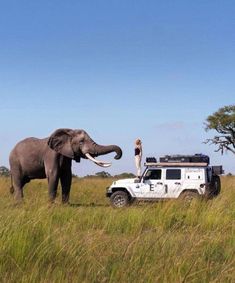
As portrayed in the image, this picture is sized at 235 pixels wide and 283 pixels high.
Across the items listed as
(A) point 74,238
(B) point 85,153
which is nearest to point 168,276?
(A) point 74,238

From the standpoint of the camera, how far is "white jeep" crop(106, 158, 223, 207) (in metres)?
17.4

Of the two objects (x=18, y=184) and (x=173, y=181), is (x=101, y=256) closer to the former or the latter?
(x=18, y=184)

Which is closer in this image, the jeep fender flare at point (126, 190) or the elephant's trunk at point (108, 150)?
the elephant's trunk at point (108, 150)

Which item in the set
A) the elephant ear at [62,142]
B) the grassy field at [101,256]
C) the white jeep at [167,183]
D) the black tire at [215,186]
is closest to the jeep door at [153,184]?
the white jeep at [167,183]

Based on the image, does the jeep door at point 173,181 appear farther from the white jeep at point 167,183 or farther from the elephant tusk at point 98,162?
the elephant tusk at point 98,162

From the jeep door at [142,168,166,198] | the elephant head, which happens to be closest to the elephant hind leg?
the elephant head

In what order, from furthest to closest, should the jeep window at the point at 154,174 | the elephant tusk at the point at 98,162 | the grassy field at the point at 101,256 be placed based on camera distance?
the jeep window at the point at 154,174 < the elephant tusk at the point at 98,162 < the grassy field at the point at 101,256

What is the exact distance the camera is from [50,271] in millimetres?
4980

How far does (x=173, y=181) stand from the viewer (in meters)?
17.6

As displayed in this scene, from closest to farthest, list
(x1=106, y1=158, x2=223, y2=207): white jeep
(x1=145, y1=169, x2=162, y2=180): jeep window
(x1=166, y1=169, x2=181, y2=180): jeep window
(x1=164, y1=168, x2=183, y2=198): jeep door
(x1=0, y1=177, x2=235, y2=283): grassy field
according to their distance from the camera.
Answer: (x1=0, y1=177, x2=235, y2=283): grassy field, (x1=106, y1=158, x2=223, y2=207): white jeep, (x1=164, y1=168, x2=183, y2=198): jeep door, (x1=166, y1=169, x2=181, y2=180): jeep window, (x1=145, y1=169, x2=162, y2=180): jeep window

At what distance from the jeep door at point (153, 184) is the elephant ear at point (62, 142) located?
3.04m

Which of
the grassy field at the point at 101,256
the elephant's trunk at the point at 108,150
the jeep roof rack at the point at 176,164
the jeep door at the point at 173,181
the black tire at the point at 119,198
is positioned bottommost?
the grassy field at the point at 101,256

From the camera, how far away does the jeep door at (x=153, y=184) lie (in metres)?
17.6

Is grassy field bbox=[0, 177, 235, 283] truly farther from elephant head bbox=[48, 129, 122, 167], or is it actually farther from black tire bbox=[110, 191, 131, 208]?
black tire bbox=[110, 191, 131, 208]
